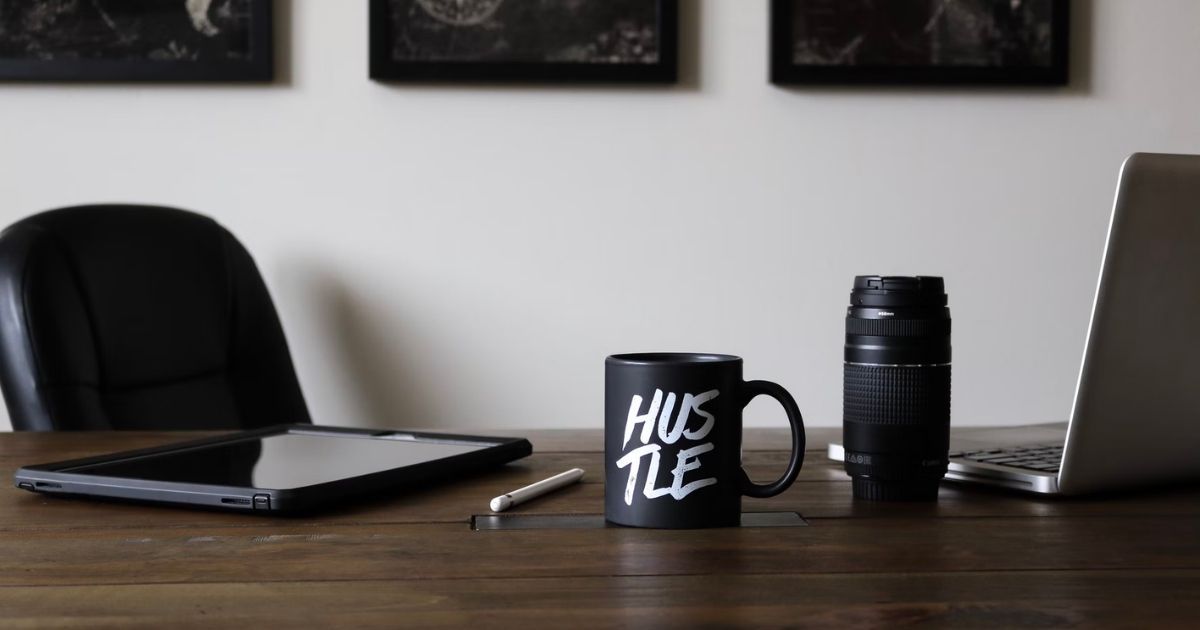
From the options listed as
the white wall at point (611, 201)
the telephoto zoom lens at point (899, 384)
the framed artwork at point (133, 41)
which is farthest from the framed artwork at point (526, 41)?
the telephoto zoom lens at point (899, 384)

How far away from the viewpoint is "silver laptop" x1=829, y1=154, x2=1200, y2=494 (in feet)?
2.39

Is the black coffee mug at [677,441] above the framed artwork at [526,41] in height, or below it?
below

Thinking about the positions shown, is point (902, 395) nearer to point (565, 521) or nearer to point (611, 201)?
point (565, 521)

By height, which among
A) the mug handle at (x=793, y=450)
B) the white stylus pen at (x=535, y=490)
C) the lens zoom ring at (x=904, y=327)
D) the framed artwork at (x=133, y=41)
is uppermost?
the framed artwork at (x=133, y=41)

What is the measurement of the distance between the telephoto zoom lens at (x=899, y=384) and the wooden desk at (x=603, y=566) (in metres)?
0.03

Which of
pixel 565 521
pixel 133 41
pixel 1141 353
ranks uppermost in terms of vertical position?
pixel 133 41

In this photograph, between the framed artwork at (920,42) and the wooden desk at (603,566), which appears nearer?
the wooden desk at (603,566)

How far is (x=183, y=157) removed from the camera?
2.01m

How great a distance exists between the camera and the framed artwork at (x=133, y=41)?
1.96 m

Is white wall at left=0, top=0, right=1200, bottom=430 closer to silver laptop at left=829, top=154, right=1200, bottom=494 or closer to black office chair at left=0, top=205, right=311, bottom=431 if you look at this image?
black office chair at left=0, top=205, right=311, bottom=431

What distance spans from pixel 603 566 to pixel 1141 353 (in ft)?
1.43

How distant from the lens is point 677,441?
69 cm

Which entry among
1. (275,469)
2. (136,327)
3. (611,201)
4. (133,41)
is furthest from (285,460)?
(133,41)

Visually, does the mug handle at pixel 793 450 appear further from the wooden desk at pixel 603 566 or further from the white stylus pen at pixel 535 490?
the white stylus pen at pixel 535 490
